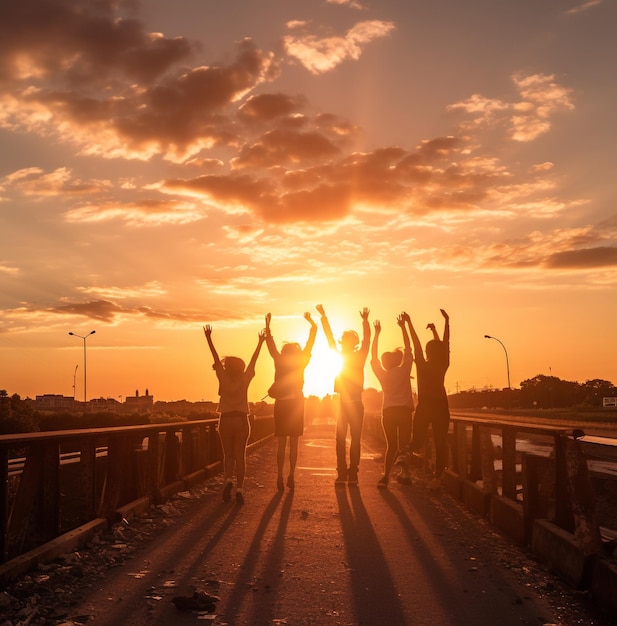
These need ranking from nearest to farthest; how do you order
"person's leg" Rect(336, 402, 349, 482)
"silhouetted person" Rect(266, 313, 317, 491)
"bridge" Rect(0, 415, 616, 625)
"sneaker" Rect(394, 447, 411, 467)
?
"bridge" Rect(0, 415, 616, 625) < "silhouetted person" Rect(266, 313, 317, 491) < "sneaker" Rect(394, 447, 411, 467) < "person's leg" Rect(336, 402, 349, 482)

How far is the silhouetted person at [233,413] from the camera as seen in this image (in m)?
10.1

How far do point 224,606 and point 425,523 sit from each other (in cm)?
394

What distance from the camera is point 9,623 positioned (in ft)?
15.0

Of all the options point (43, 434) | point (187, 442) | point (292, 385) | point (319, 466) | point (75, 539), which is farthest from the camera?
point (319, 466)

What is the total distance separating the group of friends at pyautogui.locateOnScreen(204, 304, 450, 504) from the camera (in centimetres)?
1022

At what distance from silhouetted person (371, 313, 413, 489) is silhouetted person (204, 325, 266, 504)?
2038 millimetres

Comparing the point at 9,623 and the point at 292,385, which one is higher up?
the point at 292,385

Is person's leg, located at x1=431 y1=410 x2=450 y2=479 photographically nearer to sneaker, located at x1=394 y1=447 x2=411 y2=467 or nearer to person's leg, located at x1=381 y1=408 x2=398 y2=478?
sneaker, located at x1=394 y1=447 x2=411 y2=467

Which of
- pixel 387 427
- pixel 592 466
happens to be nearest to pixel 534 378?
pixel 592 466

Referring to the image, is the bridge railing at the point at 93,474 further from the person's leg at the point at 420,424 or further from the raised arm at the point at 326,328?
the person's leg at the point at 420,424

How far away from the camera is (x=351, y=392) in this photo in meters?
11.4

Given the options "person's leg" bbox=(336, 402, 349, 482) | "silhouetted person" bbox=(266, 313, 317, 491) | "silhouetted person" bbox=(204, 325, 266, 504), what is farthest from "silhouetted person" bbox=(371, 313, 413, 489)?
"silhouetted person" bbox=(204, 325, 266, 504)

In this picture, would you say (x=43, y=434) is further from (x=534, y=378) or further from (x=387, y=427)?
(x=534, y=378)

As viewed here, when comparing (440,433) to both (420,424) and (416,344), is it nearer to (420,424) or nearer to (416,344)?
(420,424)
